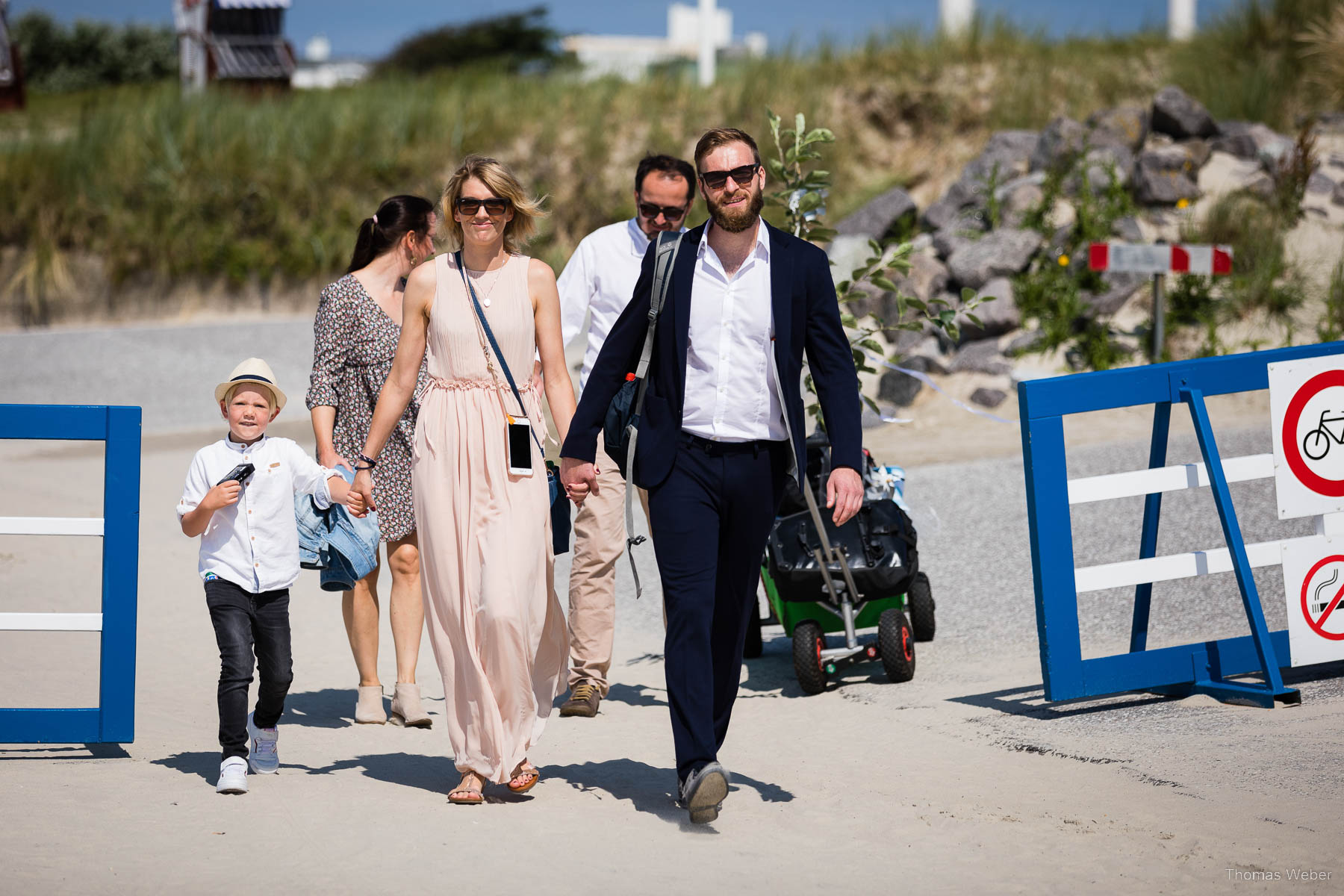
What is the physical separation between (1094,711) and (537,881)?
107 inches

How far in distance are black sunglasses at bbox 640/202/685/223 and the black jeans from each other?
227 centimetres

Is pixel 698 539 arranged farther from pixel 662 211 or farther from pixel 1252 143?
pixel 1252 143

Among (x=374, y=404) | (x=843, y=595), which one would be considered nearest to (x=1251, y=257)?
(x=843, y=595)

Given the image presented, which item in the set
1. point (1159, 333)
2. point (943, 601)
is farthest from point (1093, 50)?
point (943, 601)

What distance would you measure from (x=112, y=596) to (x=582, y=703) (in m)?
1.88

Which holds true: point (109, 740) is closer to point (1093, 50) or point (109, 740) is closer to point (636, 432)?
point (636, 432)

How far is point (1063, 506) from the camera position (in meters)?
5.47

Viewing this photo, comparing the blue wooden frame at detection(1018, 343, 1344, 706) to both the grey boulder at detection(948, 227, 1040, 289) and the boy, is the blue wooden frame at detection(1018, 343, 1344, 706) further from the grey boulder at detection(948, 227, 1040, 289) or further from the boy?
the grey boulder at detection(948, 227, 1040, 289)

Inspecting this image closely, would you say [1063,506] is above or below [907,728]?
above

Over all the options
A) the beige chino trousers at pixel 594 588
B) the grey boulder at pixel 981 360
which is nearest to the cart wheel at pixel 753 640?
the beige chino trousers at pixel 594 588

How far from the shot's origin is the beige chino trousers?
19.7 ft

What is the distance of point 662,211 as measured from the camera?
601cm

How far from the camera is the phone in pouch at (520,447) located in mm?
4504


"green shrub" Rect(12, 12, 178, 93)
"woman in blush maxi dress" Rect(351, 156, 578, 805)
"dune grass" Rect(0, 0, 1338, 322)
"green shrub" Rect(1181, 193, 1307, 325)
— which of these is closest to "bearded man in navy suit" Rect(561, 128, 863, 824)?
"woman in blush maxi dress" Rect(351, 156, 578, 805)
